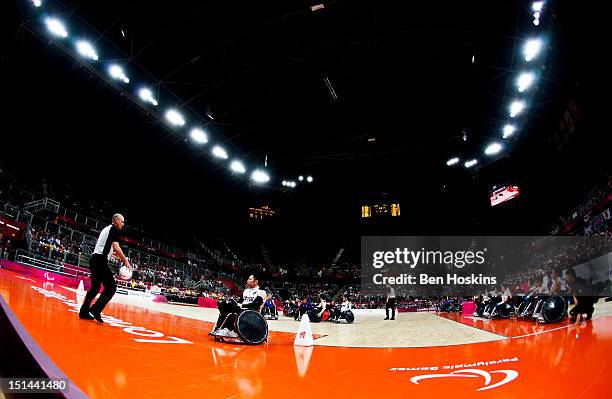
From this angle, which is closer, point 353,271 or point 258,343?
point 258,343

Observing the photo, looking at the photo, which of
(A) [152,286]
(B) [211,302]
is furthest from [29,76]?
(B) [211,302]

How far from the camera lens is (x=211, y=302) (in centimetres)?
1872

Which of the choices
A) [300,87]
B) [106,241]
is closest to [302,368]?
[106,241]

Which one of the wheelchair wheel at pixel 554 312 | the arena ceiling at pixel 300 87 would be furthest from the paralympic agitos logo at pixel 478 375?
the arena ceiling at pixel 300 87

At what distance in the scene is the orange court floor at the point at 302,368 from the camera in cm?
255

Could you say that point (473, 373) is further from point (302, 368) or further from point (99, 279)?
point (99, 279)

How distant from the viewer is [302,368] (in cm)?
365

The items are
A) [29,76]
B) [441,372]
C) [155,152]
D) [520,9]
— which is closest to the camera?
[441,372]

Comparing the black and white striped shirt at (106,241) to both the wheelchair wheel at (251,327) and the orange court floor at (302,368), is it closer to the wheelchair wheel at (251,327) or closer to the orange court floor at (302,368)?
the orange court floor at (302,368)

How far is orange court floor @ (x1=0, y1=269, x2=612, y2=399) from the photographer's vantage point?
2.55 m

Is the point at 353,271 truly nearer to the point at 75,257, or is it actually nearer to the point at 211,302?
the point at 211,302

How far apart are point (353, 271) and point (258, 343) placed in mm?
34604

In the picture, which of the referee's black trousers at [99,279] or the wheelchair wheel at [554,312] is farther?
the wheelchair wheel at [554,312]

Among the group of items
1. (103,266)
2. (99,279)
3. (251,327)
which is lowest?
(251,327)
